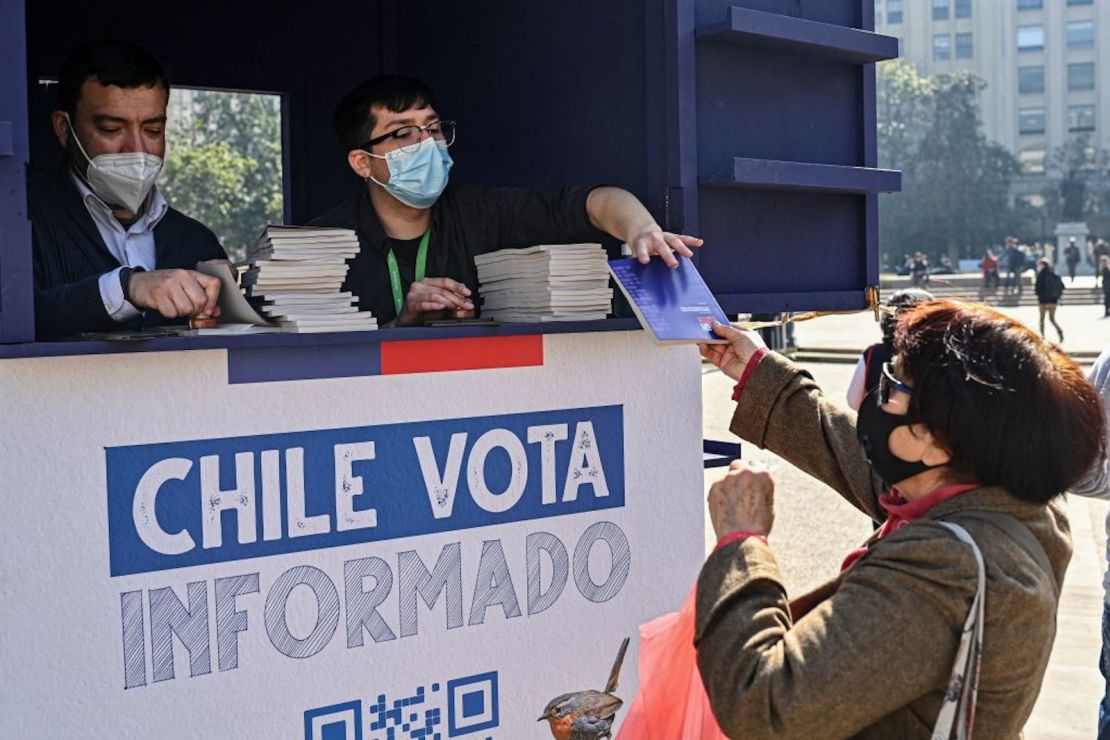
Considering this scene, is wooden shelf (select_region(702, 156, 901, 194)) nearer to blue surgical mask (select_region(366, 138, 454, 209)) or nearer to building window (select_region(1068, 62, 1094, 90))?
blue surgical mask (select_region(366, 138, 454, 209))

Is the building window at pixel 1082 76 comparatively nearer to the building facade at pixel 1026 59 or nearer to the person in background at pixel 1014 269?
the building facade at pixel 1026 59

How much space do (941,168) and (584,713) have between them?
261 feet

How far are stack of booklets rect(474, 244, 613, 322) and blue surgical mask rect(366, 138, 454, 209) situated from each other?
0.27m

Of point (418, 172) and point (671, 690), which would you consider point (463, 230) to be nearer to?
point (418, 172)

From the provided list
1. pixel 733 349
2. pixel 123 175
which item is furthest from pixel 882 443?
pixel 123 175

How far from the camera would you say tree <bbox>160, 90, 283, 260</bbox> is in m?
44.8

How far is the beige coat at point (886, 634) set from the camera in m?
1.99

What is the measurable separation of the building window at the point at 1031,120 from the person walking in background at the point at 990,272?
43781 mm

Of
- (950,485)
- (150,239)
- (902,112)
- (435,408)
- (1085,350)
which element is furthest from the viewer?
(902,112)

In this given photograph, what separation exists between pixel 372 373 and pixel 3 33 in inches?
40.2

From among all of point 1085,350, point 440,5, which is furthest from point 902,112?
point 440,5

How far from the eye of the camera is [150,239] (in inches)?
138

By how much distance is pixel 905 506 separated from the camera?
7.27 ft

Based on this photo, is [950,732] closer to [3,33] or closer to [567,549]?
[567,549]
